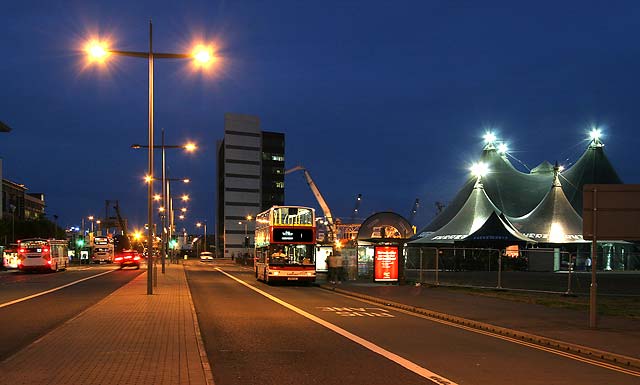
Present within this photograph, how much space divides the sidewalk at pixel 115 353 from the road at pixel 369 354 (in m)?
0.60

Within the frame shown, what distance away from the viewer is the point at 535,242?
60344 mm

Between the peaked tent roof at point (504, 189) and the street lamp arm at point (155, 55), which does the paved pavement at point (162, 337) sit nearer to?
the street lamp arm at point (155, 55)

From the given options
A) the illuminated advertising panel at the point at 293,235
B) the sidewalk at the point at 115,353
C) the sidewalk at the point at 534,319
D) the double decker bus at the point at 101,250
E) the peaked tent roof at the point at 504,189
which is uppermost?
the peaked tent roof at the point at 504,189

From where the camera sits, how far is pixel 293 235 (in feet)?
114

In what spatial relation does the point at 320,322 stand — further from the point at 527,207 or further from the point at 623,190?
the point at 527,207

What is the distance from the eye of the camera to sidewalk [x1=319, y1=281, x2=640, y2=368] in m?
13.5

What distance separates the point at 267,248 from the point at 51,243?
2594 centimetres

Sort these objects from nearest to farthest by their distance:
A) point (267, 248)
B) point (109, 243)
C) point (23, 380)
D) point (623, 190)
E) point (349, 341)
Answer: point (23, 380), point (349, 341), point (623, 190), point (267, 248), point (109, 243)

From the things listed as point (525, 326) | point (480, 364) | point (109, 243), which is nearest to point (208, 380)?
point (480, 364)

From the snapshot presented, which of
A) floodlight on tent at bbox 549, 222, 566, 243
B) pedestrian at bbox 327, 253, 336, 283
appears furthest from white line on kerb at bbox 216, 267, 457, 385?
floodlight on tent at bbox 549, 222, 566, 243


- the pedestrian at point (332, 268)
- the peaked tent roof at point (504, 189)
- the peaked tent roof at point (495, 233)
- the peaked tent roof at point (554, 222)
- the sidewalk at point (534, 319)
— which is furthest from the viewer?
the peaked tent roof at point (504, 189)

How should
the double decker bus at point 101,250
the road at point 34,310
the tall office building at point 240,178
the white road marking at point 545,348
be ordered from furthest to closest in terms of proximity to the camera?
the tall office building at point 240,178 → the double decker bus at point 101,250 → the road at point 34,310 → the white road marking at point 545,348

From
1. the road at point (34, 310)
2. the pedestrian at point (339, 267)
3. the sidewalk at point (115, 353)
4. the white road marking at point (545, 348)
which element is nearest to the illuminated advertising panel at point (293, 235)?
the pedestrian at point (339, 267)

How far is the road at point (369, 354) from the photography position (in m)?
9.99
